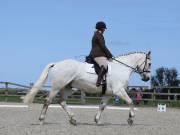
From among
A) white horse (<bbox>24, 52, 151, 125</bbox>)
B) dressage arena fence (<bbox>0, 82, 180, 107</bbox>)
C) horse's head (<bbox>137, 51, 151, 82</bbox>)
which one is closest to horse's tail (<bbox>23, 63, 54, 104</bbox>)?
white horse (<bbox>24, 52, 151, 125</bbox>)

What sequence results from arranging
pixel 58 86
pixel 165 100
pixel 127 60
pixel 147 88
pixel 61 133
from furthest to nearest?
pixel 147 88 → pixel 165 100 → pixel 127 60 → pixel 58 86 → pixel 61 133

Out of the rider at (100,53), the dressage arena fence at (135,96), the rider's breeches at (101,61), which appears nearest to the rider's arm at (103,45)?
the rider at (100,53)

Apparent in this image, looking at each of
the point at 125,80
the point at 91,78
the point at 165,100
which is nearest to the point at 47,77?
the point at 91,78

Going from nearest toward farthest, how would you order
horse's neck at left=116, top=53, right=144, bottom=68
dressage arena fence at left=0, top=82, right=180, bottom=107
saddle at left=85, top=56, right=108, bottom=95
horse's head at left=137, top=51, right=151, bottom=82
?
saddle at left=85, top=56, right=108, bottom=95, horse's neck at left=116, top=53, right=144, bottom=68, horse's head at left=137, top=51, right=151, bottom=82, dressage arena fence at left=0, top=82, right=180, bottom=107

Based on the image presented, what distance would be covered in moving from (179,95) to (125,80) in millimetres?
18778

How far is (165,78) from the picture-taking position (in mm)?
48906

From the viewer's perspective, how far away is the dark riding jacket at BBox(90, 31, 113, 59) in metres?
12.8

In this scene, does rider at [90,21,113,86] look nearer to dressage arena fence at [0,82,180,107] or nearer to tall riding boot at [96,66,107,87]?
tall riding boot at [96,66,107,87]

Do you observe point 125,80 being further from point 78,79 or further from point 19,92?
point 19,92

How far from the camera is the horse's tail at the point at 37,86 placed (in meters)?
12.7

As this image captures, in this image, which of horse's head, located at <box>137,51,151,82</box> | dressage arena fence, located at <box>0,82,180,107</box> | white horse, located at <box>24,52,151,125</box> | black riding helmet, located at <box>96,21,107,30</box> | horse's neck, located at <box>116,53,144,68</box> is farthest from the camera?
dressage arena fence, located at <box>0,82,180,107</box>

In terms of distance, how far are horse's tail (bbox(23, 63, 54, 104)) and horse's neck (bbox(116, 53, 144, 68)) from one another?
196 cm

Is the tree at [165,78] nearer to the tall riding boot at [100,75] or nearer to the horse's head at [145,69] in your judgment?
the horse's head at [145,69]

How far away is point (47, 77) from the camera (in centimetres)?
1295
